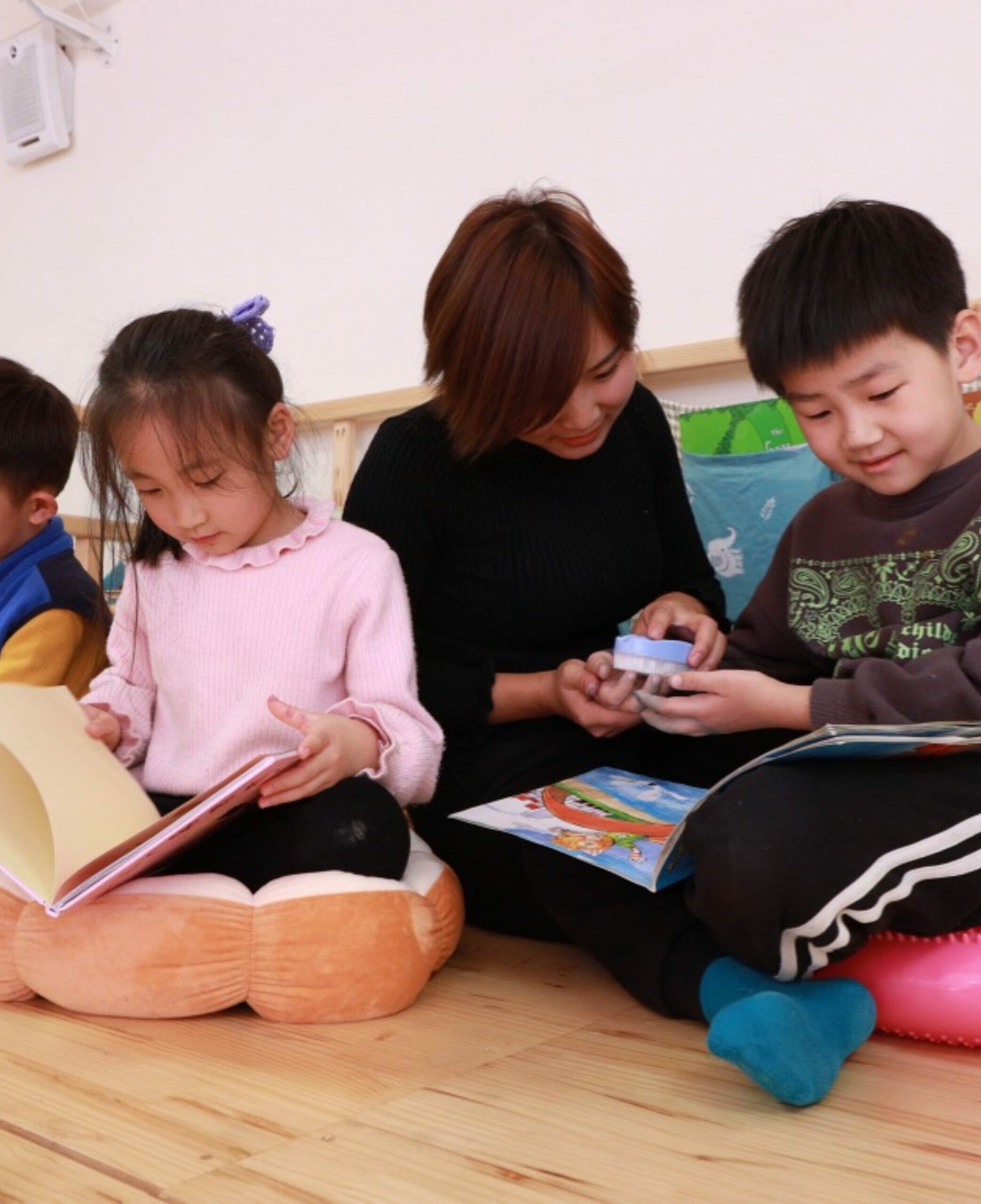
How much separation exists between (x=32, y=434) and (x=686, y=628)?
2.43ft

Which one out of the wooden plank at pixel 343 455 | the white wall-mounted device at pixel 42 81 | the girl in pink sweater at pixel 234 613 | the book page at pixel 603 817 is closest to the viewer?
the book page at pixel 603 817

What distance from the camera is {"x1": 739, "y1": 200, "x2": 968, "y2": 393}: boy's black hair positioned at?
830mm

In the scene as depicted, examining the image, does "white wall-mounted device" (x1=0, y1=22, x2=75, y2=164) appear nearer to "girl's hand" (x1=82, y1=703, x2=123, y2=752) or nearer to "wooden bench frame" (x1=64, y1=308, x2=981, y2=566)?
"wooden bench frame" (x1=64, y1=308, x2=981, y2=566)

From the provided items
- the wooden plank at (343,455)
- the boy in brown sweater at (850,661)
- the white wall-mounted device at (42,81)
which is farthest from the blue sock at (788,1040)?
the white wall-mounted device at (42,81)

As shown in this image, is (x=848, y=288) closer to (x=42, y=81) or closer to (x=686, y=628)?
(x=686, y=628)

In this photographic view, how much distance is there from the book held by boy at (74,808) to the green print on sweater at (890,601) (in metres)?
0.42

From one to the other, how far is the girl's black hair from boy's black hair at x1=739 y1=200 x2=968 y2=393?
414mm

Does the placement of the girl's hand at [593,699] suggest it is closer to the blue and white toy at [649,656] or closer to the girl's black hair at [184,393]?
the blue and white toy at [649,656]

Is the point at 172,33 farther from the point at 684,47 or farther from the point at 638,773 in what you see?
A: the point at 638,773

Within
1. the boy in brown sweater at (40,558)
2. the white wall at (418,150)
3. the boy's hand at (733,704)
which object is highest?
the white wall at (418,150)

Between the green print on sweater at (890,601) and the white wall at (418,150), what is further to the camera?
the white wall at (418,150)

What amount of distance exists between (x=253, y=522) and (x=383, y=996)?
409mm

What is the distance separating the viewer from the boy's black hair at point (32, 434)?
1.27m

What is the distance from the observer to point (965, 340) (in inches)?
33.9
